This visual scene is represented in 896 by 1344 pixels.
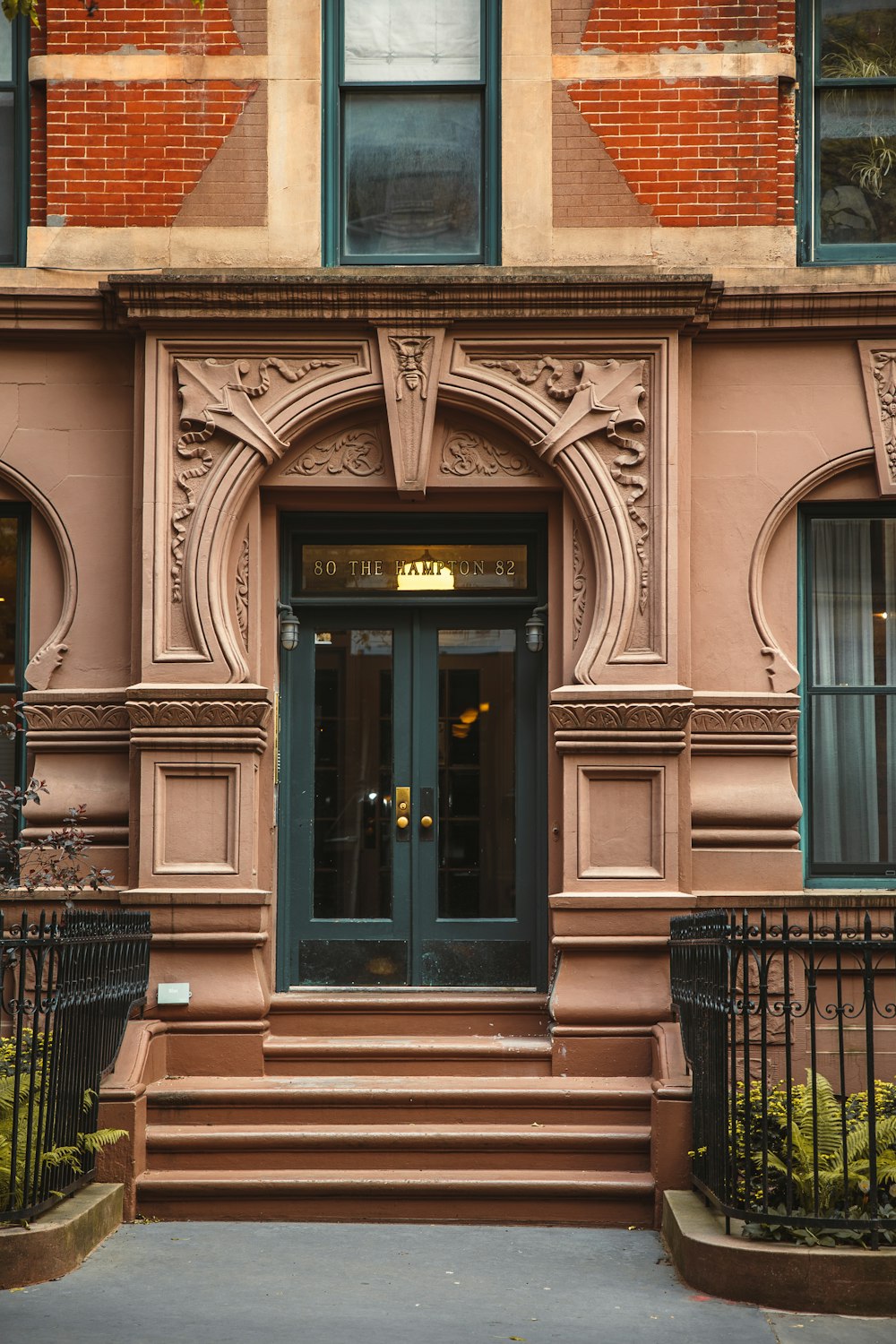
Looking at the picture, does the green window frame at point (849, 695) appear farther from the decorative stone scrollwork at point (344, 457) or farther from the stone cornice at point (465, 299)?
the decorative stone scrollwork at point (344, 457)

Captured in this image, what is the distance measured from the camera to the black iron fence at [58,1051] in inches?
267

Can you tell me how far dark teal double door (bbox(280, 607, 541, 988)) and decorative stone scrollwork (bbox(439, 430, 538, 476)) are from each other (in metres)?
0.88

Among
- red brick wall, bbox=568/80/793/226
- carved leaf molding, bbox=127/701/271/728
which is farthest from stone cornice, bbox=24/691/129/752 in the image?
red brick wall, bbox=568/80/793/226

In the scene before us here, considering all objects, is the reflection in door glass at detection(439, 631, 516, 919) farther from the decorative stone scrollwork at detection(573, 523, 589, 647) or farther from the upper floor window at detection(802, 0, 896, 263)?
the upper floor window at detection(802, 0, 896, 263)

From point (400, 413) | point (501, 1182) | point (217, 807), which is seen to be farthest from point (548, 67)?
point (501, 1182)

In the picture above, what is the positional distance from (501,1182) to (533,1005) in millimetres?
1534

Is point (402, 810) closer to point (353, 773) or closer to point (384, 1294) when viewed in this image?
point (353, 773)

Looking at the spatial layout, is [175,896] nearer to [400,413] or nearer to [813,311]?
[400,413]

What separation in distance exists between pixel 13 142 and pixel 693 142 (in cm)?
446

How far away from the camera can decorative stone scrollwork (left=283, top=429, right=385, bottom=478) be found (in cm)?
980

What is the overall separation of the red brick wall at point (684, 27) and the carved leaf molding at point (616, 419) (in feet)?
6.83

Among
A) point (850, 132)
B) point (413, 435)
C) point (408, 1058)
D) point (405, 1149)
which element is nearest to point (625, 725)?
point (413, 435)

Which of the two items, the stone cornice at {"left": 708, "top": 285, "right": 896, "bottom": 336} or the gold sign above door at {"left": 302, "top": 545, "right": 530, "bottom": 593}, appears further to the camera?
the gold sign above door at {"left": 302, "top": 545, "right": 530, "bottom": 593}

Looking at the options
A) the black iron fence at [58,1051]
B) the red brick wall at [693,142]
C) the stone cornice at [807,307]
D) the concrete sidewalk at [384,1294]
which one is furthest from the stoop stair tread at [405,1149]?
the red brick wall at [693,142]
